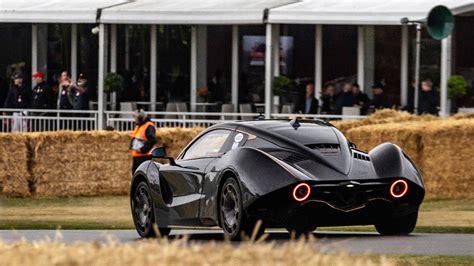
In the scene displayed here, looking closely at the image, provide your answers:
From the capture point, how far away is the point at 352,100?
34.6 m

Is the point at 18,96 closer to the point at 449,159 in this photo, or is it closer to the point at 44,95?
the point at 44,95

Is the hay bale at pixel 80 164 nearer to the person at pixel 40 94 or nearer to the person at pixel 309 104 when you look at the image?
the person at pixel 309 104

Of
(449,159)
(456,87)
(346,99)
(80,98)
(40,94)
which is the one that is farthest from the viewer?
(40,94)

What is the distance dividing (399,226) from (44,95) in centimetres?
2221

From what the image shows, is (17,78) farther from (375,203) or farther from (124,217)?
(375,203)

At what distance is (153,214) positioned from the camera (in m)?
17.3

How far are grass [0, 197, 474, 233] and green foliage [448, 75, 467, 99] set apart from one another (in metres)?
6.85

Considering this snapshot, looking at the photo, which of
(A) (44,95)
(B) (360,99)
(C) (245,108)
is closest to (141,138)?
(B) (360,99)

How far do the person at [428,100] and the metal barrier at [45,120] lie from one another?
7874mm

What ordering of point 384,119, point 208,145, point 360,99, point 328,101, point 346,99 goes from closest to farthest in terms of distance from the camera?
1. point 208,145
2. point 384,119
3. point 346,99
4. point 360,99
5. point 328,101

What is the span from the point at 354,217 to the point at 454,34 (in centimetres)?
1934

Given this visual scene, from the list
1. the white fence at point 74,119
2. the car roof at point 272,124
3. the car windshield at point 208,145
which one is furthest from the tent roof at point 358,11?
the car windshield at point 208,145

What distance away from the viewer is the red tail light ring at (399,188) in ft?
51.9

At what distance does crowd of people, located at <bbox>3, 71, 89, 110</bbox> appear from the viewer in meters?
37.3
